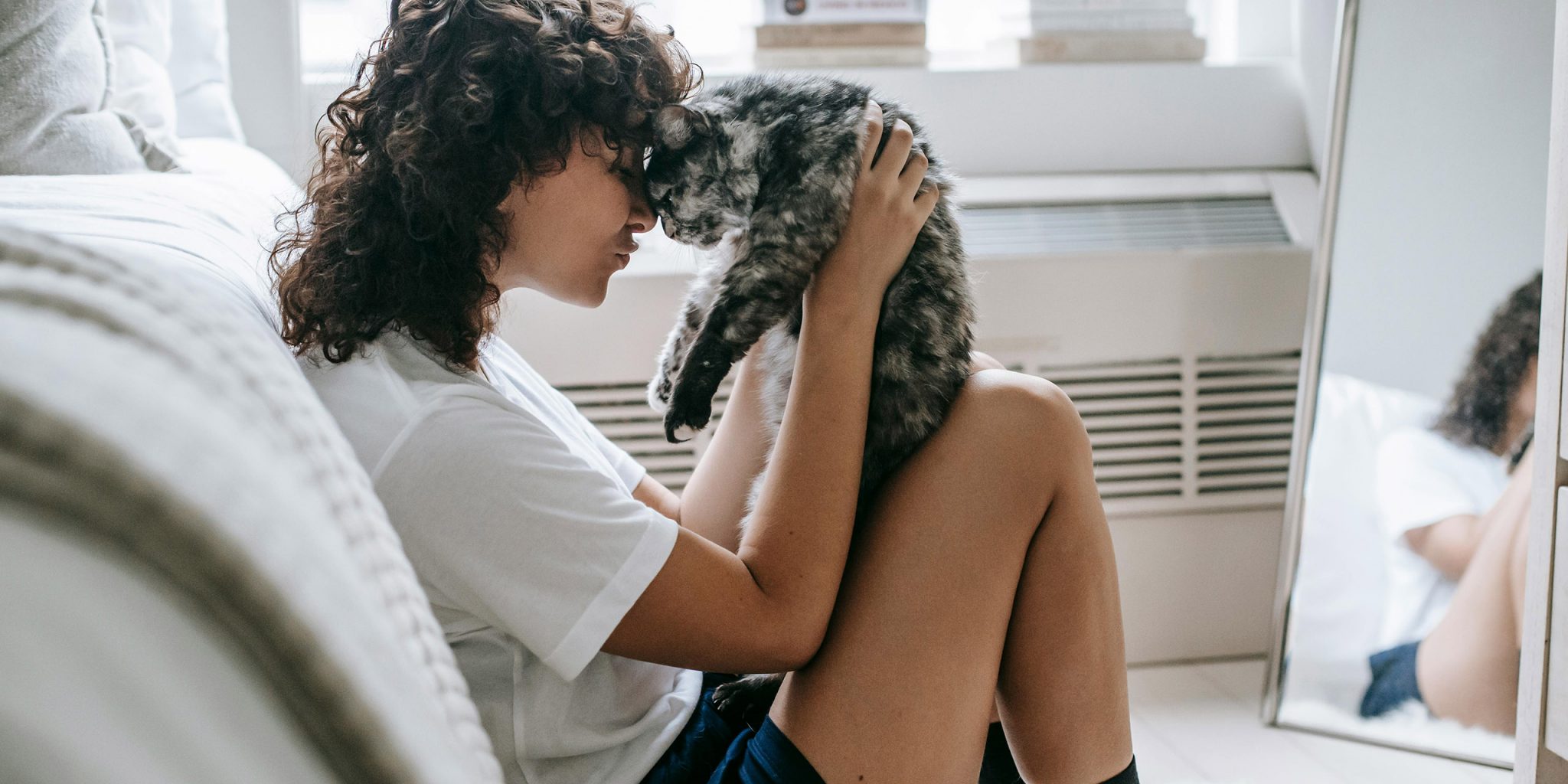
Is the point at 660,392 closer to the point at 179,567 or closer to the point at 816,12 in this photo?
the point at 179,567

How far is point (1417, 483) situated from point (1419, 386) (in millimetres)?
161

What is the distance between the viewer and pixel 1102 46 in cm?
214

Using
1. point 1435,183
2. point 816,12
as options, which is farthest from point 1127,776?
point 816,12

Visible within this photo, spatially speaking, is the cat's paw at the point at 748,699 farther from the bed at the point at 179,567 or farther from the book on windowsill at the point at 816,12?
the book on windowsill at the point at 816,12

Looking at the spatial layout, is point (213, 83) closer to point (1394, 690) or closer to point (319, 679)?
point (319, 679)

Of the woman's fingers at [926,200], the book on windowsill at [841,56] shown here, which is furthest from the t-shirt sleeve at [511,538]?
the book on windowsill at [841,56]

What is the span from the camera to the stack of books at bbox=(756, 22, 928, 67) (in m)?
2.08

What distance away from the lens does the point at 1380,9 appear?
168 centimetres

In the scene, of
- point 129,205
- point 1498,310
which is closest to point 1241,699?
point 1498,310

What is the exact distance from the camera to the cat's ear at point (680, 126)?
108 cm

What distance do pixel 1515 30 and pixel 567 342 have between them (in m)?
1.61

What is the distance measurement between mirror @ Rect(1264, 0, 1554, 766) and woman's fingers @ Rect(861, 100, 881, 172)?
1.02 metres

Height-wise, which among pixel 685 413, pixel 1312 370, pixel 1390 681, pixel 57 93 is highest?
pixel 57 93

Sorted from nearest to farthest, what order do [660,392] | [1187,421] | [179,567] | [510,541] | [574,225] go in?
[179,567]
[510,541]
[574,225]
[660,392]
[1187,421]
